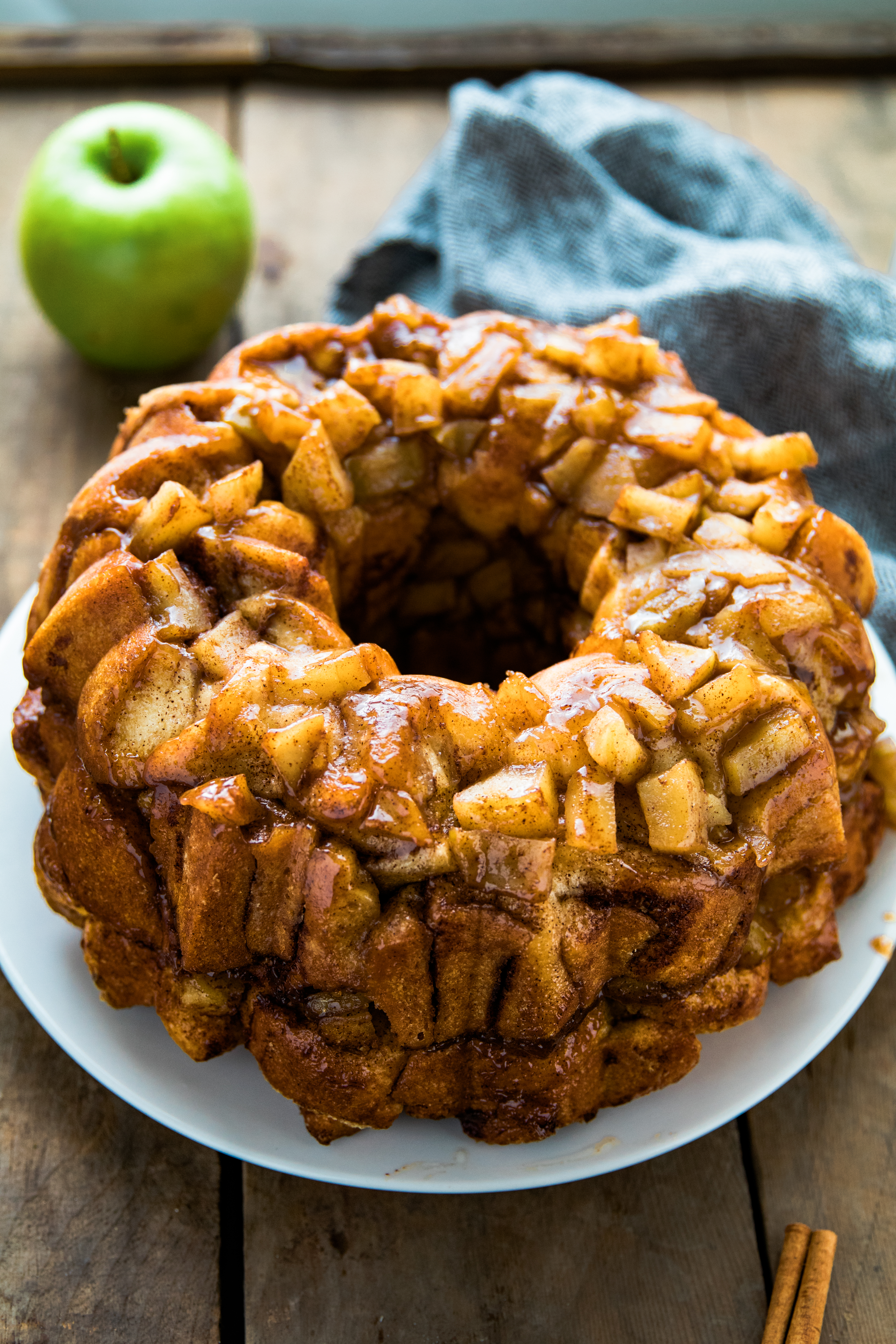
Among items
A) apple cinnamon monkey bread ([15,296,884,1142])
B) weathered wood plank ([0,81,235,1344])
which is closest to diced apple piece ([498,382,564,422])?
apple cinnamon monkey bread ([15,296,884,1142])

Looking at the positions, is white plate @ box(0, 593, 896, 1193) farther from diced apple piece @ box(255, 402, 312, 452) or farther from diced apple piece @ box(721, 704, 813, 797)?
diced apple piece @ box(255, 402, 312, 452)

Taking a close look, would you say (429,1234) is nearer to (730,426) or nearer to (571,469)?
(571,469)

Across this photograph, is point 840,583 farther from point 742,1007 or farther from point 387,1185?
point 387,1185

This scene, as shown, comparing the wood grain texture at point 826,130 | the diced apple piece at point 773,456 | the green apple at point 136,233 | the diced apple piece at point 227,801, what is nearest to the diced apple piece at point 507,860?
the diced apple piece at point 227,801

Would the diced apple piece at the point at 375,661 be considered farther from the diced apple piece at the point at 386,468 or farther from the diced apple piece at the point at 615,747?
the diced apple piece at the point at 386,468

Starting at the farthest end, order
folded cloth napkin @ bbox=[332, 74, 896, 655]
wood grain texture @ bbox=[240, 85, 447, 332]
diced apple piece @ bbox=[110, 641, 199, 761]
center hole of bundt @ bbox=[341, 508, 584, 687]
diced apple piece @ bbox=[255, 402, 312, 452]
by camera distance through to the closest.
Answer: wood grain texture @ bbox=[240, 85, 447, 332] → folded cloth napkin @ bbox=[332, 74, 896, 655] → center hole of bundt @ bbox=[341, 508, 584, 687] → diced apple piece @ bbox=[255, 402, 312, 452] → diced apple piece @ bbox=[110, 641, 199, 761]

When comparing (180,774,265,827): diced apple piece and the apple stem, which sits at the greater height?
the apple stem

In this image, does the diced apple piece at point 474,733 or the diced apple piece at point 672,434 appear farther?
the diced apple piece at point 672,434

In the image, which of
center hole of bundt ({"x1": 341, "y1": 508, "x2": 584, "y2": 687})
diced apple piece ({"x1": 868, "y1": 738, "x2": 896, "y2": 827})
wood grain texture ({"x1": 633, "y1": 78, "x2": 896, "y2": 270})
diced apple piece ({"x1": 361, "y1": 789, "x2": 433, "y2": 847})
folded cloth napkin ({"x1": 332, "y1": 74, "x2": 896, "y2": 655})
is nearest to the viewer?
diced apple piece ({"x1": 361, "y1": 789, "x2": 433, "y2": 847})

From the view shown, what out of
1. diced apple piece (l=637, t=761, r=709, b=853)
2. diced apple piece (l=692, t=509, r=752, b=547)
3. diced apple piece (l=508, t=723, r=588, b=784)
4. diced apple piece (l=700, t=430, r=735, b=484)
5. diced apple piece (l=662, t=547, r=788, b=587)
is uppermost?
diced apple piece (l=700, t=430, r=735, b=484)
